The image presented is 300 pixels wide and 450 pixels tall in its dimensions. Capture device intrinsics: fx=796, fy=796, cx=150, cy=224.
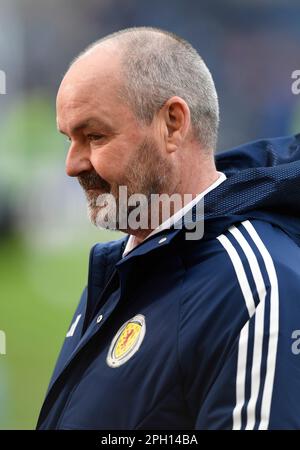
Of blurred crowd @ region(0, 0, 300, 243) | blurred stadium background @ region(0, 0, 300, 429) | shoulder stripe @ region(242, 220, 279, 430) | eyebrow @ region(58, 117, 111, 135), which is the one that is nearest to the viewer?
shoulder stripe @ region(242, 220, 279, 430)

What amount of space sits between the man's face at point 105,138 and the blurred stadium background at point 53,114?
242 centimetres

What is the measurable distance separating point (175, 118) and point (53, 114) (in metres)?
3.25

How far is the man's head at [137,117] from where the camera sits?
118 cm

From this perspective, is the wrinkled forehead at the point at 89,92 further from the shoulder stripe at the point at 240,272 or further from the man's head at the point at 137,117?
the shoulder stripe at the point at 240,272

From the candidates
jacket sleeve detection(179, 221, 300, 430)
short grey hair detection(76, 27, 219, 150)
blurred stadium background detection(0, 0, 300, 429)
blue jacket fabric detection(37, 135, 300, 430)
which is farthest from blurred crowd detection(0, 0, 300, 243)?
jacket sleeve detection(179, 221, 300, 430)

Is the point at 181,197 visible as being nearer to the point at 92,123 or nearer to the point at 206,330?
the point at 92,123

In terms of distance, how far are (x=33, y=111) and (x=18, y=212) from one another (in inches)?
25.5

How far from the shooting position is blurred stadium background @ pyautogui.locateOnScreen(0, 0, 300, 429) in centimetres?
391

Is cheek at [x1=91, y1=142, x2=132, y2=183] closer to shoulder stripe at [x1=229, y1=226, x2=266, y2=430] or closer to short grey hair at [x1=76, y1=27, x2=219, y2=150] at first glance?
short grey hair at [x1=76, y1=27, x2=219, y2=150]

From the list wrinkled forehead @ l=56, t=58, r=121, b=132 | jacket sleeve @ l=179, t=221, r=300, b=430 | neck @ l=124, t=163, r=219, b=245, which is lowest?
jacket sleeve @ l=179, t=221, r=300, b=430

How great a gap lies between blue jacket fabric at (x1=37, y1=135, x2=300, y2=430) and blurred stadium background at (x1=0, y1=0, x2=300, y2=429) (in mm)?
2451

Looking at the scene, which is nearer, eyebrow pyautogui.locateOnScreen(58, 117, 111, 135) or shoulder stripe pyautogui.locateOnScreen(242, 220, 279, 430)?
shoulder stripe pyautogui.locateOnScreen(242, 220, 279, 430)

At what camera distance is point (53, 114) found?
14.4 ft
